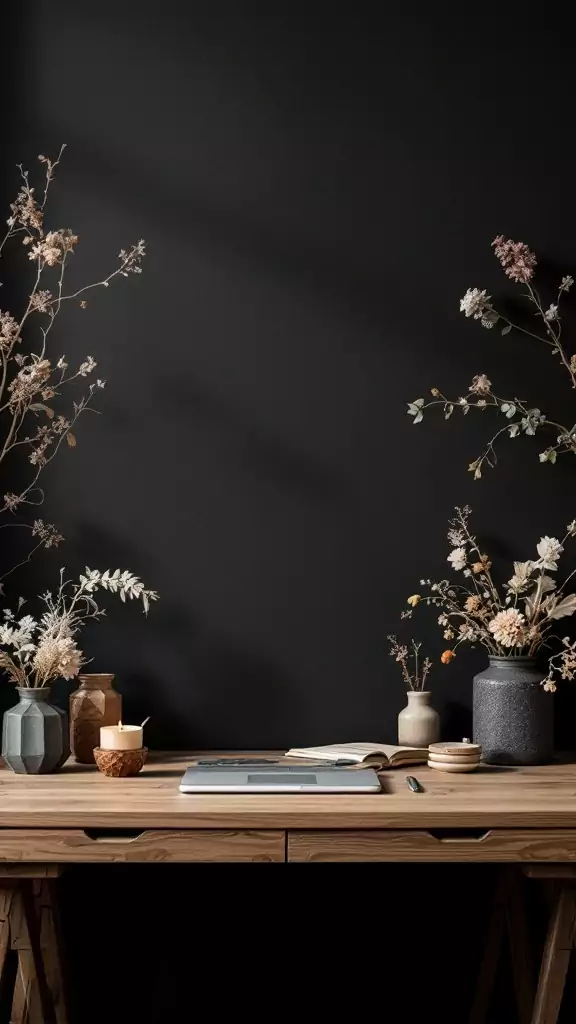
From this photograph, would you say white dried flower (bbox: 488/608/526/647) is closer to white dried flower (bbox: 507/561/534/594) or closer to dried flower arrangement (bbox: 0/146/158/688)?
white dried flower (bbox: 507/561/534/594)

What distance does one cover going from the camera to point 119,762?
7.65 ft

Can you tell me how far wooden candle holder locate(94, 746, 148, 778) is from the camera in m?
2.33

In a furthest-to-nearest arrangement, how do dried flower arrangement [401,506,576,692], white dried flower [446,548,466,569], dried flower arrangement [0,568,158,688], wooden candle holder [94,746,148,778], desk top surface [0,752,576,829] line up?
white dried flower [446,548,466,569]
dried flower arrangement [401,506,576,692]
dried flower arrangement [0,568,158,688]
wooden candle holder [94,746,148,778]
desk top surface [0,752,576,829]

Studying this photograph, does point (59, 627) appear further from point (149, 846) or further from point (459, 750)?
point (459, 750)

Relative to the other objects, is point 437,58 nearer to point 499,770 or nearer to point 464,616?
point 464,616

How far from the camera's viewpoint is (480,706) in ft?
8.36

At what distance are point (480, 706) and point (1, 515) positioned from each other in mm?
1341

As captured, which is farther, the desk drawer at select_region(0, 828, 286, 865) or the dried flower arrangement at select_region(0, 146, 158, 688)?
the dried flower arrangement at select_region(0, 146, 158, 688)

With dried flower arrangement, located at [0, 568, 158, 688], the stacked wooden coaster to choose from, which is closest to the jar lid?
the stacked wooden coaster

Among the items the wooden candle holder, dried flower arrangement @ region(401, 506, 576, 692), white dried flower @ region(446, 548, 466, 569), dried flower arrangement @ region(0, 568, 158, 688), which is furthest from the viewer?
white dried flower @ region(446, 548, 466, 569)

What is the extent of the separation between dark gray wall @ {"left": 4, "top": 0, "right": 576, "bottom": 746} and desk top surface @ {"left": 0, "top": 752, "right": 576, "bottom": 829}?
577mm

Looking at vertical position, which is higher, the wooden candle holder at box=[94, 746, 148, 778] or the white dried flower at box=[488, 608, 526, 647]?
the white dried flower at box=[488, 608, 526, 647]
